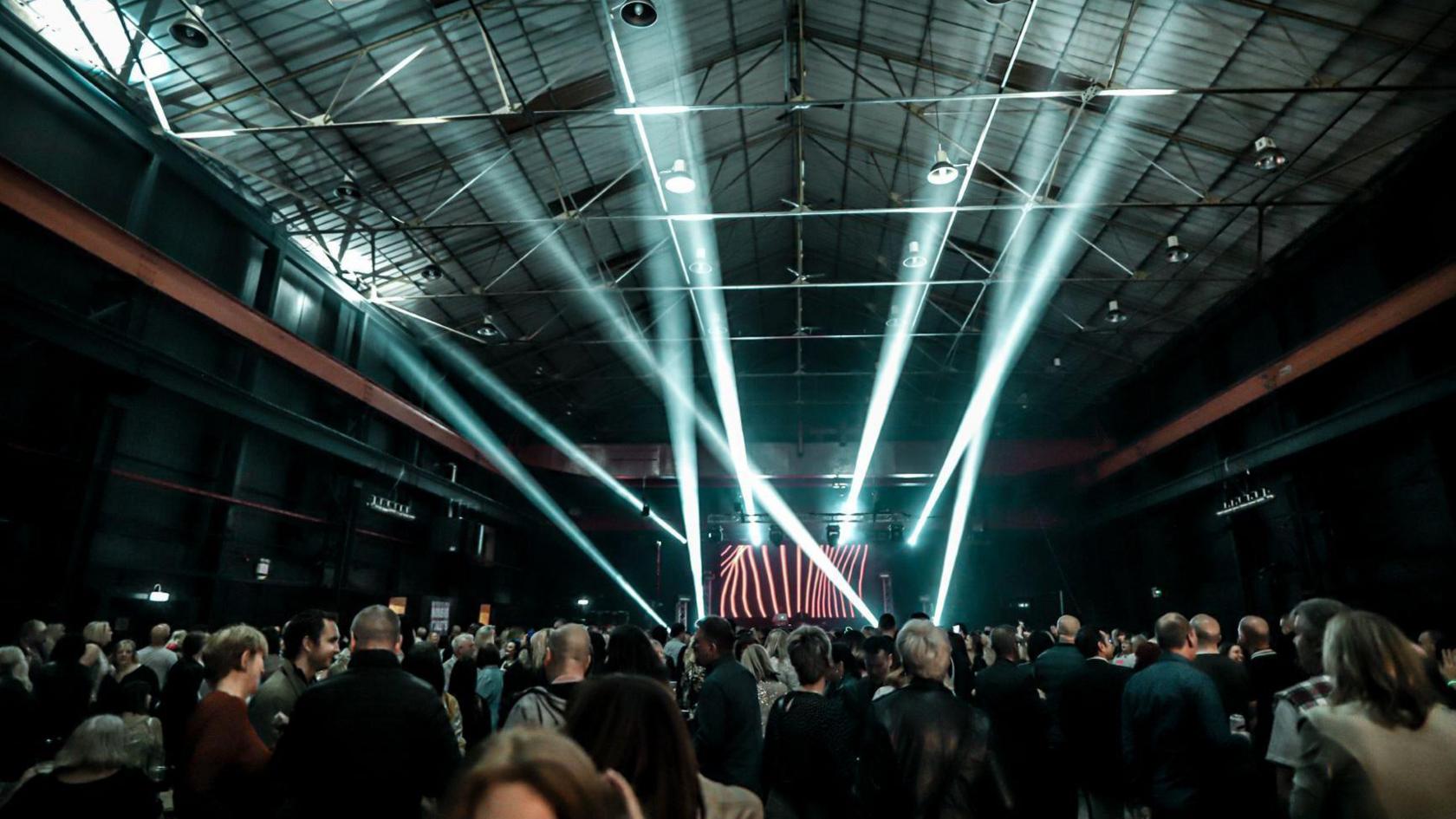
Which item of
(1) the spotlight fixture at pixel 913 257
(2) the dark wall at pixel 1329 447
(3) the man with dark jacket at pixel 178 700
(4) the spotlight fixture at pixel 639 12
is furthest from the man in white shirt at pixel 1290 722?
(1) the spotlight fixture at pixel 913 257

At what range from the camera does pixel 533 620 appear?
19.8 m

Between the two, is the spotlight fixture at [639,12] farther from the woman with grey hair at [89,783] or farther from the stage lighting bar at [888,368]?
the stage lighting bar at [888,368]

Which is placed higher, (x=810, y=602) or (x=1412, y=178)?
(x=1412, y=178)

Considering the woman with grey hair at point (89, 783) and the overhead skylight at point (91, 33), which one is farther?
the overhead skylight at point (91, 33)

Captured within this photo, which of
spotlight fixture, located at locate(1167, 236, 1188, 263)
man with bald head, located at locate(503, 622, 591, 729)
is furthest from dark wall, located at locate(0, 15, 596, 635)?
spotlight fixture, located at locate(1167, 236, 1188, 263)

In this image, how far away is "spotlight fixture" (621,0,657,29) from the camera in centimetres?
713

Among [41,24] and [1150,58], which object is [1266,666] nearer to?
[1150,58]

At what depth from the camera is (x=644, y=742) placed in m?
1.37

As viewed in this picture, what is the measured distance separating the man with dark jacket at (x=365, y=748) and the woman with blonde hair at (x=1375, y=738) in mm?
2691

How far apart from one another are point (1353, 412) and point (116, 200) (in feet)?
50.0

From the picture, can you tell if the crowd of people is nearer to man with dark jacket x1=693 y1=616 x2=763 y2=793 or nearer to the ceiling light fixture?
man with dark jacket x1=693 y1=616 x2=763 y2=793

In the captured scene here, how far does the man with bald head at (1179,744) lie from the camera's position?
11.0 feet

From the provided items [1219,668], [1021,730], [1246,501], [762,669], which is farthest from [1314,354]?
[762,669]

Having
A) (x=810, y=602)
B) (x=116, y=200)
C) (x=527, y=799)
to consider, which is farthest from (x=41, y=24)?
(x=810, y=602)
